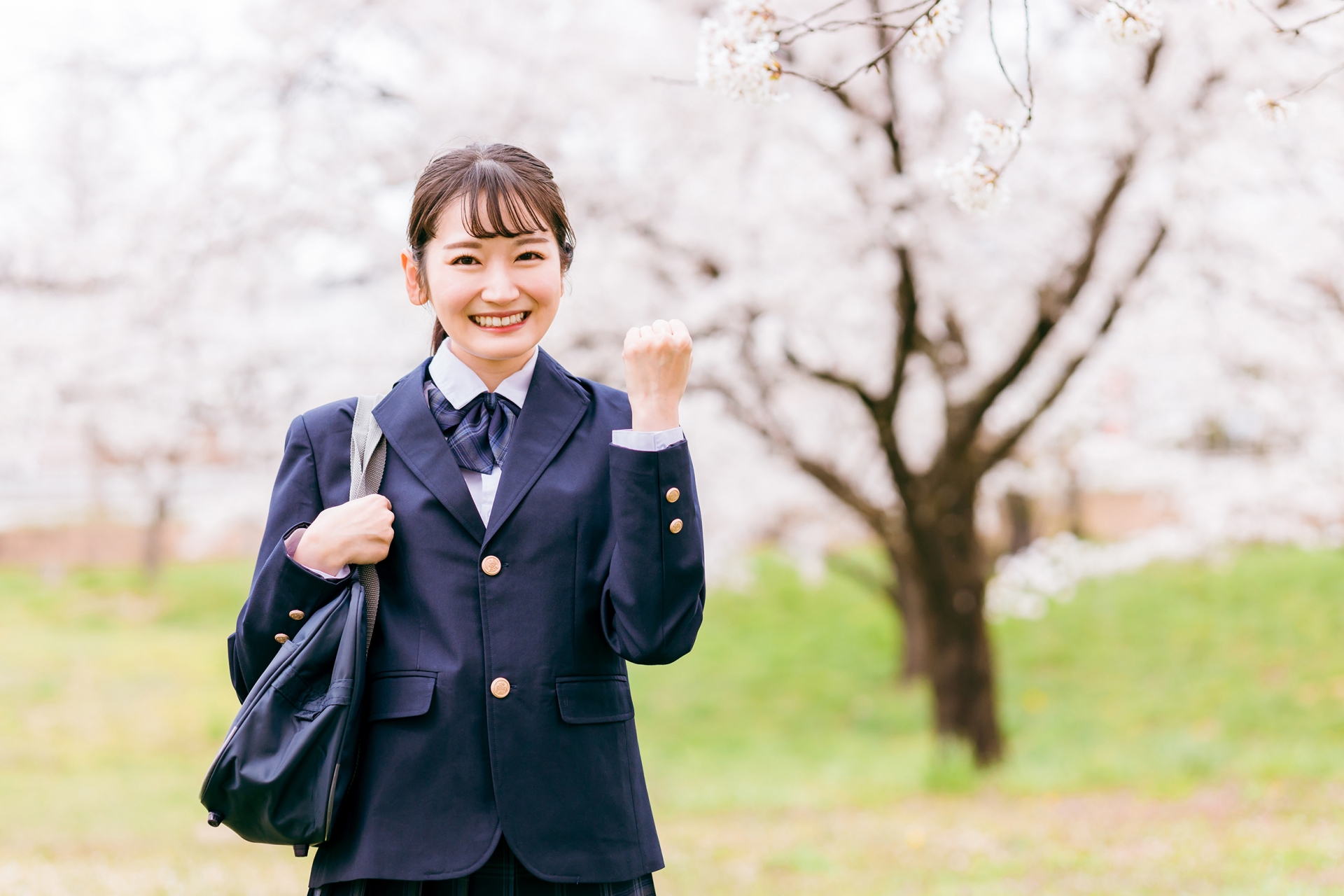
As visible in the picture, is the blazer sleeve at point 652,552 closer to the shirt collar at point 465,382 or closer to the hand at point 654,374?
the hand at point 654,374

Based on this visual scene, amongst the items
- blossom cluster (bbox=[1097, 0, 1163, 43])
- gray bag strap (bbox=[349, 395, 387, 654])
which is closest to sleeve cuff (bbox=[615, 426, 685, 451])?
gray bag strap (bbox=[349, 395, 387, 654])

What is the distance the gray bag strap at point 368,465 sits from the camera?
1.70 metres

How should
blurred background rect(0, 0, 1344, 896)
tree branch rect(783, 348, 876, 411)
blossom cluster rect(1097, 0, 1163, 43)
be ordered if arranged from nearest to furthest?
1. blossom cluster rect(1097, 0, 1163, 43)
2. blurred background rect(0, 0, 1344, 896)
3. tree branch rect(783, 348, 876, 411)

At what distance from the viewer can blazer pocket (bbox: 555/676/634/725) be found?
1.68 metres

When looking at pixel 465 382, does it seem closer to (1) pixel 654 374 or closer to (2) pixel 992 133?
(1) pixel 654 374

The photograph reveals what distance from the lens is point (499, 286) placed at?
1747mm

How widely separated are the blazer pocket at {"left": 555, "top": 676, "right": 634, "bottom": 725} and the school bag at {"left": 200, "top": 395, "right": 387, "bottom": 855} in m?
0.29

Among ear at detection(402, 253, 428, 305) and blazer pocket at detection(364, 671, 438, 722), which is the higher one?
→ ear at detection(402, 253, 428, 305)

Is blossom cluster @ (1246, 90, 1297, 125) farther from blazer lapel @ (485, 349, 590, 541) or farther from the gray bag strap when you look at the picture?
the gray bag strap

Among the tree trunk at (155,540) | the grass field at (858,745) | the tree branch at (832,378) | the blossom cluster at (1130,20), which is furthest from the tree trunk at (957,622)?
the tree trunk at (155,540)

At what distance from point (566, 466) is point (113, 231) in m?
6.58

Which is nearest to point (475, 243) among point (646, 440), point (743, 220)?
point (646, 440)

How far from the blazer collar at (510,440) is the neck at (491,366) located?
32 mm

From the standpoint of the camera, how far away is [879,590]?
48.9 feet
